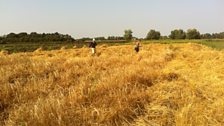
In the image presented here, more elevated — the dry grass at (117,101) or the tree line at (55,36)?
the dry grass at (117,101)

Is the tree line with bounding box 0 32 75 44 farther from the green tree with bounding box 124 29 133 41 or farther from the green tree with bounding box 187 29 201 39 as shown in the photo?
the green tree with bounding box 187 29 201 39

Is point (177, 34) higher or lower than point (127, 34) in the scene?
lower

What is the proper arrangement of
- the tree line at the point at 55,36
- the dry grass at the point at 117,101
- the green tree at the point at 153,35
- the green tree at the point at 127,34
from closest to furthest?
1. the dry grass at the point at 117,101
2. the tree line at the point at 55,36
3. the green tree at the point at 127,34
4. the green tree at the point at 153,35

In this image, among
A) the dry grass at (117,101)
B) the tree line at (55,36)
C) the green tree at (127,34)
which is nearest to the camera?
the dry grass at (117,101)

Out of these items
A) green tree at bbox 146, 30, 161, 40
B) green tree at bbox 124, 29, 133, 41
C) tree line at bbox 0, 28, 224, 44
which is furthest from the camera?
green tree at bbox 146, 30, 161, 40

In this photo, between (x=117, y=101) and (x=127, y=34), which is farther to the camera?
(x=127, y=34)

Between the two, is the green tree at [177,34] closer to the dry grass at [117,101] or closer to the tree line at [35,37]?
the tree line at [35,37]

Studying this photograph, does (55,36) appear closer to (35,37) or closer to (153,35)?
(35,37)

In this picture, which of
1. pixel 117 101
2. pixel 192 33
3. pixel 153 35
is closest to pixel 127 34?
pixel 153 35

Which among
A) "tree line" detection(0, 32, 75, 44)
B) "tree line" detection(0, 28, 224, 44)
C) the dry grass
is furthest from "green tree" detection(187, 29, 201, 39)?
the dry grass

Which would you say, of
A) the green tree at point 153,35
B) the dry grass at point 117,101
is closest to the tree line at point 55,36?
Result: the green tree at point 153,35

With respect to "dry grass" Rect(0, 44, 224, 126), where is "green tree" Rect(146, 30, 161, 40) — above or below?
below

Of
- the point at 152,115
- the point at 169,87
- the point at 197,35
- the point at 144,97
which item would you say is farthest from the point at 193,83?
the point at 197,35

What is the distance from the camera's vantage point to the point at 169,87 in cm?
580
